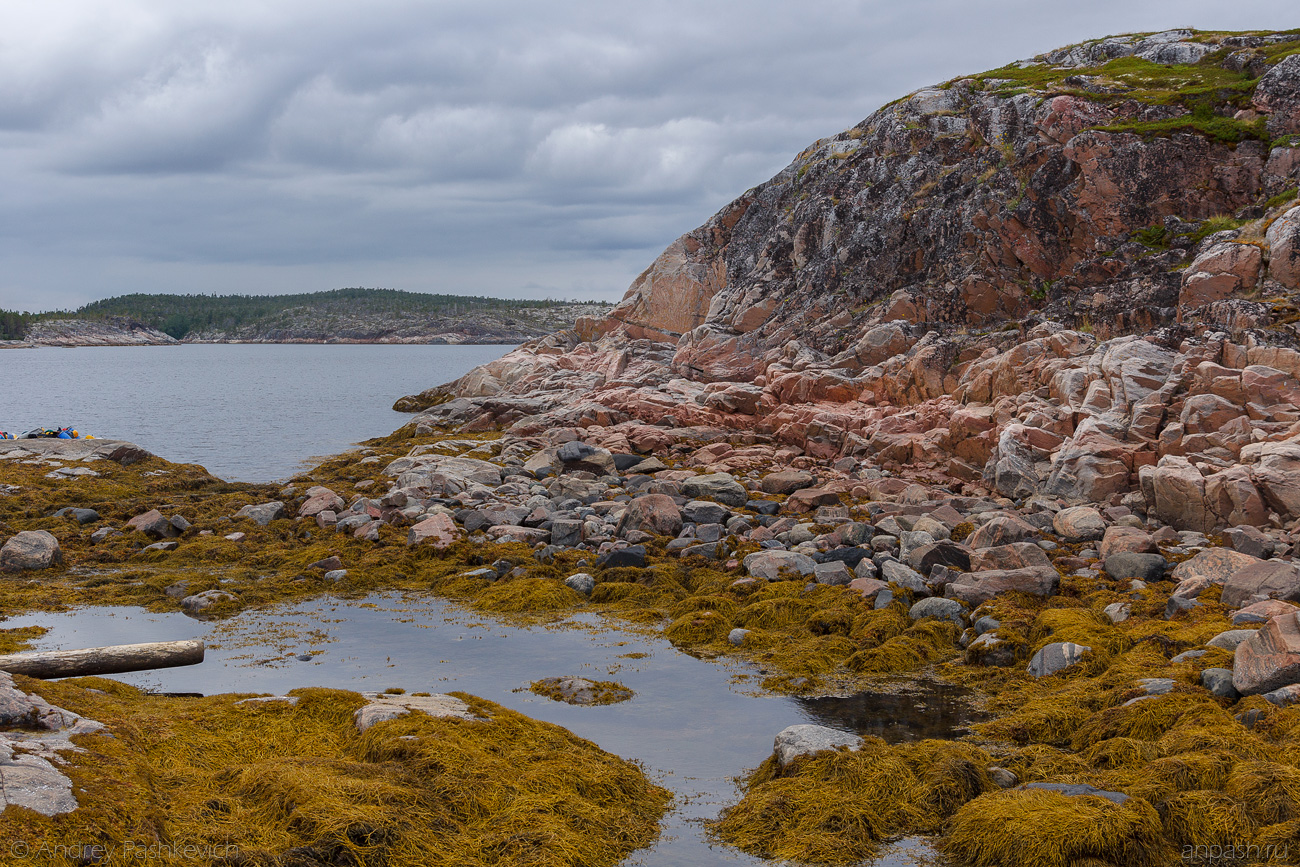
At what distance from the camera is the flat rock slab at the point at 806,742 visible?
986cm

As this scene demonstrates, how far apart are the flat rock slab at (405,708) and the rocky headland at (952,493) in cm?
252

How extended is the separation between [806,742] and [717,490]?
557 inches

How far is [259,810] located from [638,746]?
4712mm

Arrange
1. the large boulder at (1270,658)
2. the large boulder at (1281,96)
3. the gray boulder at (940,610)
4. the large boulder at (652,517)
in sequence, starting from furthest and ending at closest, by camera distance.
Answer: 1. the large boulder at (1281,96)
2. the large boulder at (652,517)
3. the gray boulder at (940,610)
4. the large boulder at (1270,658)

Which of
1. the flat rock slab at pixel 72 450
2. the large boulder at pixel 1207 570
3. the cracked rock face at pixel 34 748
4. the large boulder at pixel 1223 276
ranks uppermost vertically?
the large boulder at pixel 1223 276

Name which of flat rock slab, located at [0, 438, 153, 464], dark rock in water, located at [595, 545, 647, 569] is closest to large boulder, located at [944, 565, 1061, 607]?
dark rock in water, located at [595, 545, 647, 569]

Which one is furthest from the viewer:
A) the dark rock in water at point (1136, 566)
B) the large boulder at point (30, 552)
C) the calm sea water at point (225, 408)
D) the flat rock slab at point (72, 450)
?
the calm sea water at point (225, 408)

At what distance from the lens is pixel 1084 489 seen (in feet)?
68.8

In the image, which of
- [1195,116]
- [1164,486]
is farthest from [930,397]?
[1195,116]

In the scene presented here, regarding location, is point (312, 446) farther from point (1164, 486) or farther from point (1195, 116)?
point (1195, 116)

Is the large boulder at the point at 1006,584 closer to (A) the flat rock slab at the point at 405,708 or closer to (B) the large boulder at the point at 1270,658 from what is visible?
(B) the large boulder at the point at 1270,658

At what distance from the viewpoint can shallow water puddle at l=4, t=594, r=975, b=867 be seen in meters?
10.4

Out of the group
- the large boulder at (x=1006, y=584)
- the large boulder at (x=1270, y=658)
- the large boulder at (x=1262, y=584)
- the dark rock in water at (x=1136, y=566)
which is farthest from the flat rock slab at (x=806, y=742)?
the dark rock in water at (x=1136, y=566)

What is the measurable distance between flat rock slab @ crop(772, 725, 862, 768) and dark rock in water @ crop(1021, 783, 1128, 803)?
201 cm
